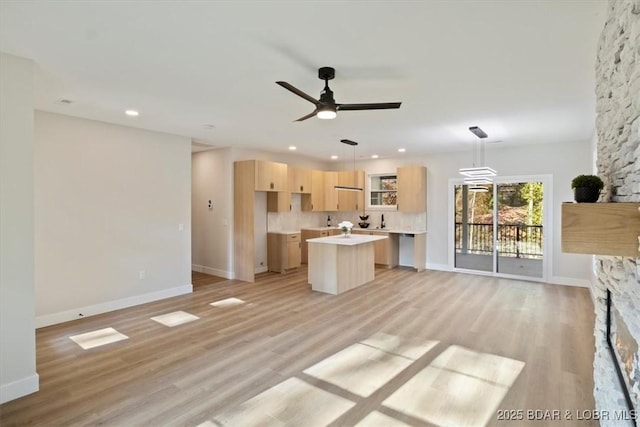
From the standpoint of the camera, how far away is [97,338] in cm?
394

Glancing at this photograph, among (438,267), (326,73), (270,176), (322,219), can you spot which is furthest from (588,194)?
(322,219)

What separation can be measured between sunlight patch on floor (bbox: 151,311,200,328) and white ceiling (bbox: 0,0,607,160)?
2810 millimetres

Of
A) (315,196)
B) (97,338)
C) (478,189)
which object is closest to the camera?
(97,338)

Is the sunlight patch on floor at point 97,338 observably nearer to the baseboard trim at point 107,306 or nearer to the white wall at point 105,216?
the baseboard trim at point 107,306

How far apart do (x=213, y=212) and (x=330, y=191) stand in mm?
3183

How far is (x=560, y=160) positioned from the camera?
21.5 feet

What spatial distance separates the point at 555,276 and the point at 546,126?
Answer: 317 cm

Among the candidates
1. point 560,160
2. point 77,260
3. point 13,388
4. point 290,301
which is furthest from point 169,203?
point 560,160

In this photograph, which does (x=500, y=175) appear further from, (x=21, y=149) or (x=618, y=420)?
(x=21, y=149)

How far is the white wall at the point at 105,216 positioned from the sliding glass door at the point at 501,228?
606 cm

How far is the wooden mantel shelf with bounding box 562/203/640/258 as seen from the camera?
155 cm

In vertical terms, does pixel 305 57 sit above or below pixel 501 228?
above

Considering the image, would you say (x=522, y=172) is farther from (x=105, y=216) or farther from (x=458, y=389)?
(x=105, y=216)

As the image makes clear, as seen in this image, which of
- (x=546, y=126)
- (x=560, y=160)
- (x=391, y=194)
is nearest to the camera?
(x=546, y=126)
